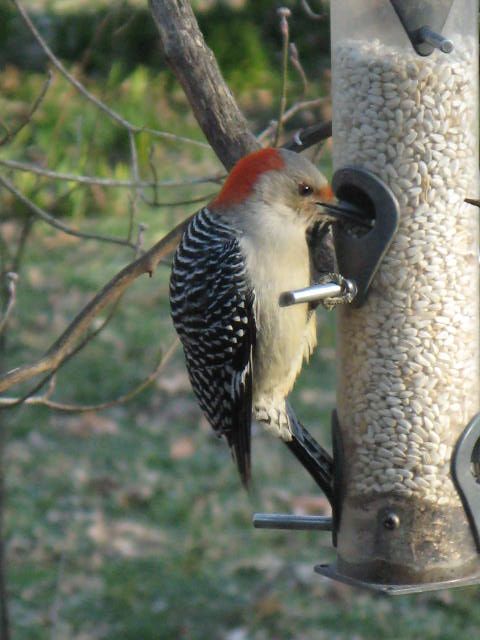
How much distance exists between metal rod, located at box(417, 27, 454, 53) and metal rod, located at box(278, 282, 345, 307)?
71cm

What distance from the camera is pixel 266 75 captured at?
13766 mm

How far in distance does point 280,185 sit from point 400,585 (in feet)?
4.03

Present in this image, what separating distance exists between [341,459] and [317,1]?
686cm

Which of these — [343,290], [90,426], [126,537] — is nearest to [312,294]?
[343,290]

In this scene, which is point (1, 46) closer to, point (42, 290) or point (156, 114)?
point (156, 114)

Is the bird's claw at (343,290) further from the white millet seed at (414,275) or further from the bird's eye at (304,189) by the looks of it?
the bird's eye at (304,189)

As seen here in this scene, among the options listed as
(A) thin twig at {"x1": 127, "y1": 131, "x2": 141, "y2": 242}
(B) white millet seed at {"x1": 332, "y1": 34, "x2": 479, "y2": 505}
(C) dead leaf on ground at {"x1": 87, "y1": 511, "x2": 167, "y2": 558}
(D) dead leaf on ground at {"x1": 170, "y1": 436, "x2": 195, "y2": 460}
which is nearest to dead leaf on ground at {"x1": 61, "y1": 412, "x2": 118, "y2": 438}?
(D) dead leaf on ground at {"x1": 170, "y1": 436, "x2": 195, "y2": 460}

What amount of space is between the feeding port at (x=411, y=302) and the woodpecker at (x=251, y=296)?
212 millimetres

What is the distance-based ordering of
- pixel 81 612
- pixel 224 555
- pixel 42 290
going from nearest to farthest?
pixel 81 612, pixel 224 555, pixel 42 290

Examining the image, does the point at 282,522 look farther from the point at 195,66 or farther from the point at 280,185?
the point at 195,66

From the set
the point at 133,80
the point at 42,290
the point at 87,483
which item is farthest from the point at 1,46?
the point at 87,483

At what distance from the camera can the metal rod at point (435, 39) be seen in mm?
3186

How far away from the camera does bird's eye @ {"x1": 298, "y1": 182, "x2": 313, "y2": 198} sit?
3.59m

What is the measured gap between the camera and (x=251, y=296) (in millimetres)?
3756
